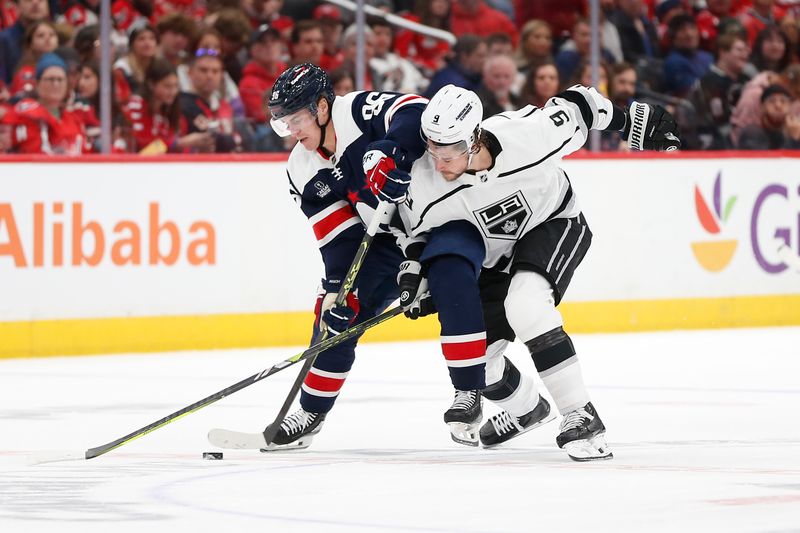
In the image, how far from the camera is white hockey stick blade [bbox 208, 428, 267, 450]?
425 cm

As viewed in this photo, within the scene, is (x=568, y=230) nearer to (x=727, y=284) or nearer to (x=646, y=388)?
(x=646, y=388)

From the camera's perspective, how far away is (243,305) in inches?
287

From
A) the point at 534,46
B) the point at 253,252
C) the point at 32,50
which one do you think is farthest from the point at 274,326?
the point at 534,46

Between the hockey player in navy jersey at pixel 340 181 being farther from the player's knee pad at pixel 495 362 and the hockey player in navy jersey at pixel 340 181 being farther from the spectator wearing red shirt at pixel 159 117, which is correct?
the spectator wearing red shirt at pixel 159 117

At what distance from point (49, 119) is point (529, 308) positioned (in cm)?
359

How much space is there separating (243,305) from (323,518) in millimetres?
4249

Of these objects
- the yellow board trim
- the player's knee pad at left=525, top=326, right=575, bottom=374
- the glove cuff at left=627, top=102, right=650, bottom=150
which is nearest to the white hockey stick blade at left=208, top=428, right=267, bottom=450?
the player's knee pad at left=525, top=326, right=575, bottom=374

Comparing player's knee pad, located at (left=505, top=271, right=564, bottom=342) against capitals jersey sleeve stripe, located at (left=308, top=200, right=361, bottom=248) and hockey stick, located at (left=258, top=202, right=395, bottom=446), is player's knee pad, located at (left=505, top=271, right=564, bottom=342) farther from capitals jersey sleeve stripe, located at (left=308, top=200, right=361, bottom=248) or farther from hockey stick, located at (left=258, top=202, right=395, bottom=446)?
capitals jersey sleeve stripe, located at (left=308, top=200, right=361, bottom=248)

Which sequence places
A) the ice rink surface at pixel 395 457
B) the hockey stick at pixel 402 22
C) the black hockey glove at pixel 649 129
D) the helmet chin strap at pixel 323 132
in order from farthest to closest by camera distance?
the hockey stick at pixel 402 22, the black hockey glove at pixel 649 129, the helmet chin strap at pixel 323 132, the ice rink surface at pixel 395 457

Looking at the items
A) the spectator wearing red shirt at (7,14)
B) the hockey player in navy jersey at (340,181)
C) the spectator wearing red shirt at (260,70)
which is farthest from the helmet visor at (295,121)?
the spectator wearing red shirt at (260,70)

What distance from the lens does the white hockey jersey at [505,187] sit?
4035 millimetres

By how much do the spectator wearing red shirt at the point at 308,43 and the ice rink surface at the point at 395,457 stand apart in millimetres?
1518

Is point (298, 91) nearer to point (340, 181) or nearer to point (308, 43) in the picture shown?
point (340, 181)

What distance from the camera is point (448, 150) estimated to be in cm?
392
